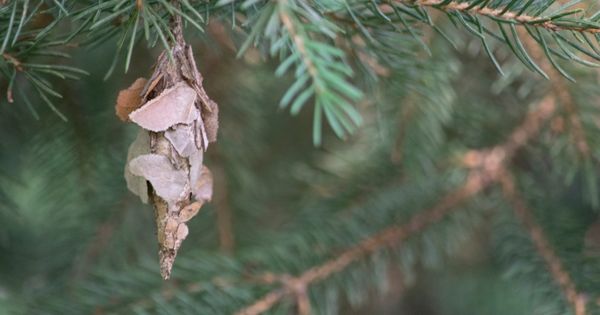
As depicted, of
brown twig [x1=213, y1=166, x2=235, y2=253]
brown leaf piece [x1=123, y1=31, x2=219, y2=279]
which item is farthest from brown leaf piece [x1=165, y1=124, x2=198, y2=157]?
brown twig [x1=213, y1=166, x2=235, y2=253]

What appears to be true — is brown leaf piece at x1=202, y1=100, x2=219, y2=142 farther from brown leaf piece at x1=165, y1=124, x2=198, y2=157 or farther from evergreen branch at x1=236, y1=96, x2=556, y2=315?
evergreen branch at x1=236, y1=96, x2=556, y2=315

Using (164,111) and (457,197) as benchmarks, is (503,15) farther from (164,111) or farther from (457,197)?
(457,197)

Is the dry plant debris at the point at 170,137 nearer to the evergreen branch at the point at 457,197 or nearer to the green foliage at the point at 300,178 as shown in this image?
the green foliage at the point at 300,178

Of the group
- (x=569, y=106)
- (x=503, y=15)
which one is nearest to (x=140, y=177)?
(x=503, y=15)

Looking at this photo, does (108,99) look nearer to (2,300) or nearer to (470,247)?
(2,300)

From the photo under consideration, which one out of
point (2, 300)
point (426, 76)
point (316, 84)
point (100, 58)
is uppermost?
point (316, 84)

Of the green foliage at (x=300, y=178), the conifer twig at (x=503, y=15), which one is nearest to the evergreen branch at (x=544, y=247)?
the green foliage at (x=300, y=178)

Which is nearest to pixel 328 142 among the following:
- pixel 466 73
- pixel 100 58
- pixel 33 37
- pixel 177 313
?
pixel 466 73
